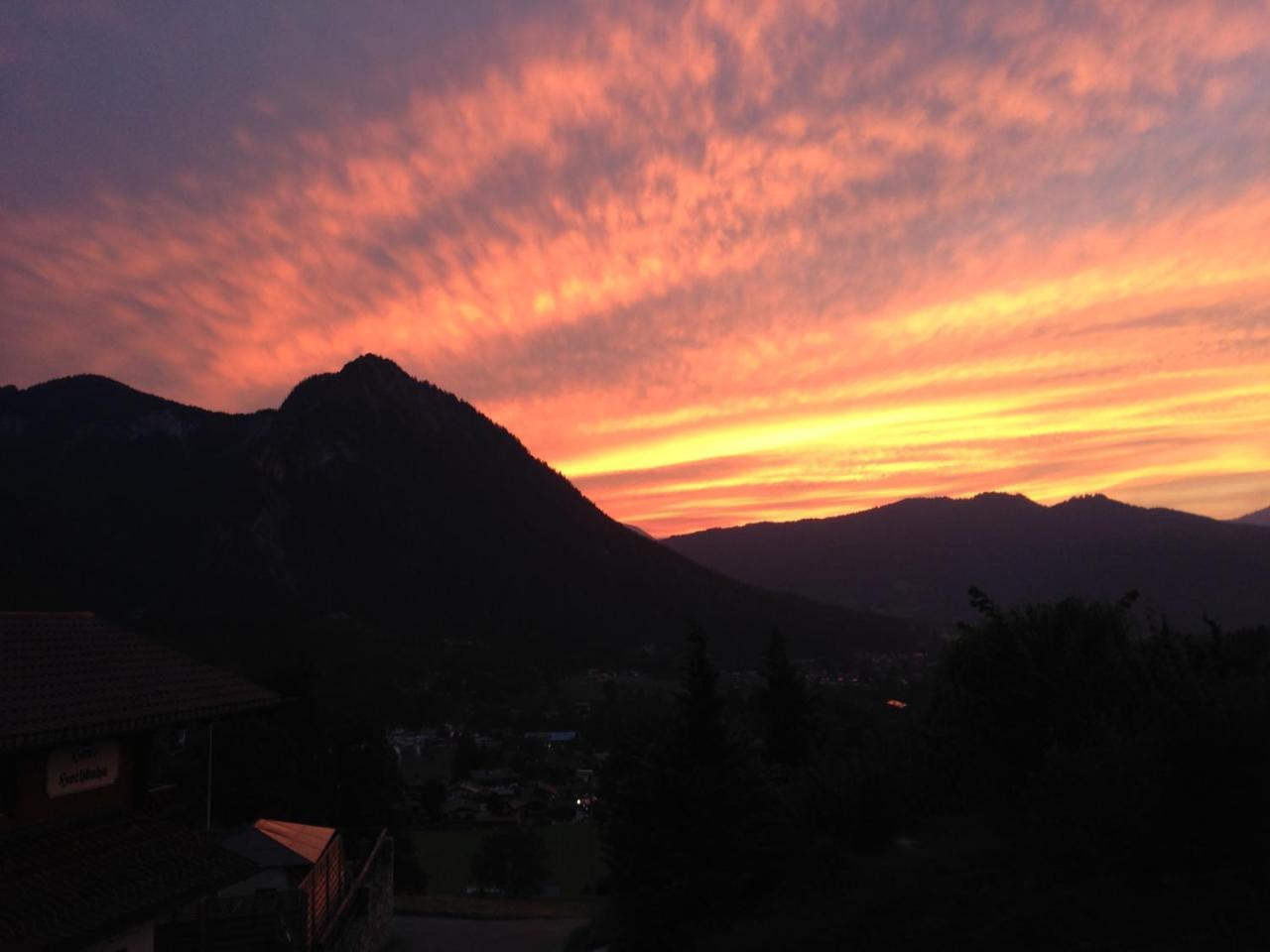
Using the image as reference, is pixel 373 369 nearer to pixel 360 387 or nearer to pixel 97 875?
pixel 360 387

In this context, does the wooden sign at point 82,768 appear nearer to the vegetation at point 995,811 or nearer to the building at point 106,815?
the building at point 106,815

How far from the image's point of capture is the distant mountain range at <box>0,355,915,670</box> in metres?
94.9

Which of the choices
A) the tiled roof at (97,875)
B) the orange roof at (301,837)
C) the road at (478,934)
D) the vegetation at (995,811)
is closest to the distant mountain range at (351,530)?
the road at (478,934)

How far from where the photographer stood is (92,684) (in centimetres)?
1211

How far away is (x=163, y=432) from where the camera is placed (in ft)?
380

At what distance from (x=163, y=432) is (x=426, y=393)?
34050mm

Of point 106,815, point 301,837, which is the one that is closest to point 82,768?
point 106,815

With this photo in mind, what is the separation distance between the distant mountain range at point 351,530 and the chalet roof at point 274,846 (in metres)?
72.8

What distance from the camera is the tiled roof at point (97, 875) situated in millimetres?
8984

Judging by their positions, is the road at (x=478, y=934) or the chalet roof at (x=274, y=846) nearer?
the chalet roof at (x=274, y=846)

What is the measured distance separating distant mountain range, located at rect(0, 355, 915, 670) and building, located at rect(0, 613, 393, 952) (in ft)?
254

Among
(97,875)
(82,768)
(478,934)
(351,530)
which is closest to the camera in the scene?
(97,875)

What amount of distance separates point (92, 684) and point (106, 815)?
180cm

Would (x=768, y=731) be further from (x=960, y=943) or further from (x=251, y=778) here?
(x=960, y=943)
